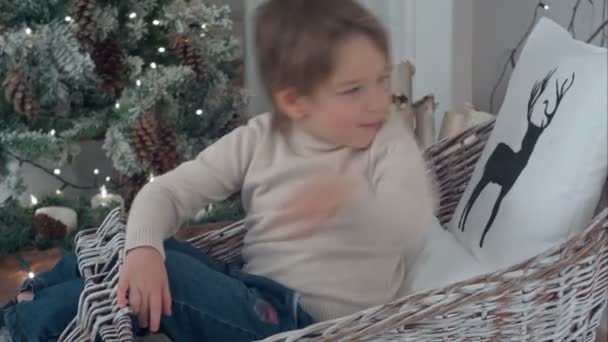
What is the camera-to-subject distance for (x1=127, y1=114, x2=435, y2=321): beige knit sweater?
1.09m

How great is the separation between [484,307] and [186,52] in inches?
55.9

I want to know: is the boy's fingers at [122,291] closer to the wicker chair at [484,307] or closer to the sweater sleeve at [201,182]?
the wicker chair at [484,307]

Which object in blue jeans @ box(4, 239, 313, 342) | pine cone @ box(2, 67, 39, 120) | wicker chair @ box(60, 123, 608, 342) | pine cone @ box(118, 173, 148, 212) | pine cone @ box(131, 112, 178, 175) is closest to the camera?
wicker chair @ box(60, 123, 608, 342)

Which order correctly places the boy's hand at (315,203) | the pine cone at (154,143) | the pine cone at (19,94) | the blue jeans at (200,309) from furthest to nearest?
1. the pine cone at (154,143)
2. the pine cone at (19,94)
3. the boy's hand at (315,203)
4. the blue jeans at (200,309)

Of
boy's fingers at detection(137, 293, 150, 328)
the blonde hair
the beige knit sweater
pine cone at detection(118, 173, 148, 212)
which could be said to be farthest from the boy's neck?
pine cone at detection(118, 173, 148, 212)

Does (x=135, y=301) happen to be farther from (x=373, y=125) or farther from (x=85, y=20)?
(x=85, y=20)

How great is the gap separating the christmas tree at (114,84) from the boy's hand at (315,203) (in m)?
1.03

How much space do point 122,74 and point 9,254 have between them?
21.3 inches

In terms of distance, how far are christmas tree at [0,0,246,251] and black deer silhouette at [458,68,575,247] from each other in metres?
1.08

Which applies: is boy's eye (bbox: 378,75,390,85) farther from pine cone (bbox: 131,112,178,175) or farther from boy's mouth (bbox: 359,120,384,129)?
pine cone (bbox: 131,112,178,175)

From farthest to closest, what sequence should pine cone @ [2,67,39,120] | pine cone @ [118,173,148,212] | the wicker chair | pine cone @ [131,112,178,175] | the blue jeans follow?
pine cone @ [118,173,148,212] < pine cone @ [131,112,178,175] < pine cone @ [2,67,39,120] < the blue jeans < the wicker chair

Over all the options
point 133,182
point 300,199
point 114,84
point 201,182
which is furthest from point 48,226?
point 300,199

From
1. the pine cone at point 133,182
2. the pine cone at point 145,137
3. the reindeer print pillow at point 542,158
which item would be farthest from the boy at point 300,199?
the pine cone at point 133,182

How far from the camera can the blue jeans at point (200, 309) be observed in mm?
1035
